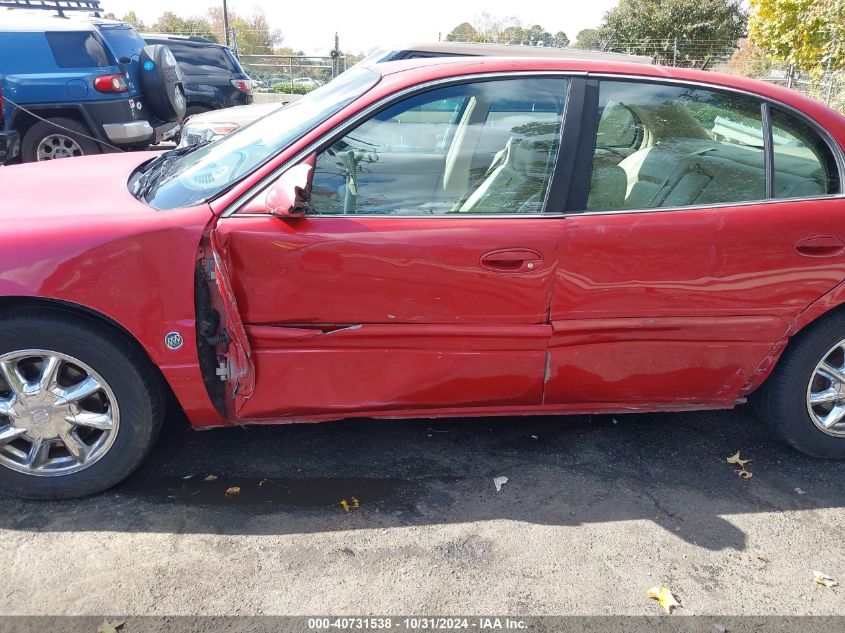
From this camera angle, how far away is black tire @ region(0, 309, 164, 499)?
2.53 metres

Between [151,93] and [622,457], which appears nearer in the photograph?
[622,457]

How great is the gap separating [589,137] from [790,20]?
13.3 metres

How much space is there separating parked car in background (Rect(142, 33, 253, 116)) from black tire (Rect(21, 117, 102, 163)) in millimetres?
4182

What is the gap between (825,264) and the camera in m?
2.86

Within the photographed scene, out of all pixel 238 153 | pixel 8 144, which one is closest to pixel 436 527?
pixel 238 153

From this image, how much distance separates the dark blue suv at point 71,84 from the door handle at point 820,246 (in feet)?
24.8

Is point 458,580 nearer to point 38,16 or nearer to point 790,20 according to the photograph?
point 38,16

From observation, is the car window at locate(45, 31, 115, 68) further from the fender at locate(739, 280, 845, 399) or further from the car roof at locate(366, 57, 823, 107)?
the fender at locate(739, 280, 845, 399)

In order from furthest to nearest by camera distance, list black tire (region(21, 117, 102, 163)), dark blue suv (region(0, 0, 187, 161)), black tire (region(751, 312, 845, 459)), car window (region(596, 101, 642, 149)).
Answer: black tire (region(21, 117, 102, 163)) < dark blue suv (region(0, 0, 187, 161)) < black tire (region(751, 312, 845, 459)) < car window (region(596, 101, 642, 149))

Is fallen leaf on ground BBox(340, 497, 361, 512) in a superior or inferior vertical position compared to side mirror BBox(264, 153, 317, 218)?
inferior

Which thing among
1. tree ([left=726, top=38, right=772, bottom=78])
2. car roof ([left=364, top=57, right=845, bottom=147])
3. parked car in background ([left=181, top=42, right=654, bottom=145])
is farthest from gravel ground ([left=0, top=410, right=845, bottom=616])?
tree ([left=726, top=38, right=772, bottom=78])

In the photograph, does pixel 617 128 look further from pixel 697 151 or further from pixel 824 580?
pixel 824 580

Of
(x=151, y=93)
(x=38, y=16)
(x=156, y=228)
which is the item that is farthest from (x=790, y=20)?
(x=156, y=228)

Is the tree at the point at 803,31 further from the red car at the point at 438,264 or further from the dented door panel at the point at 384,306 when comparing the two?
the dented door panel at the point at 384,306
